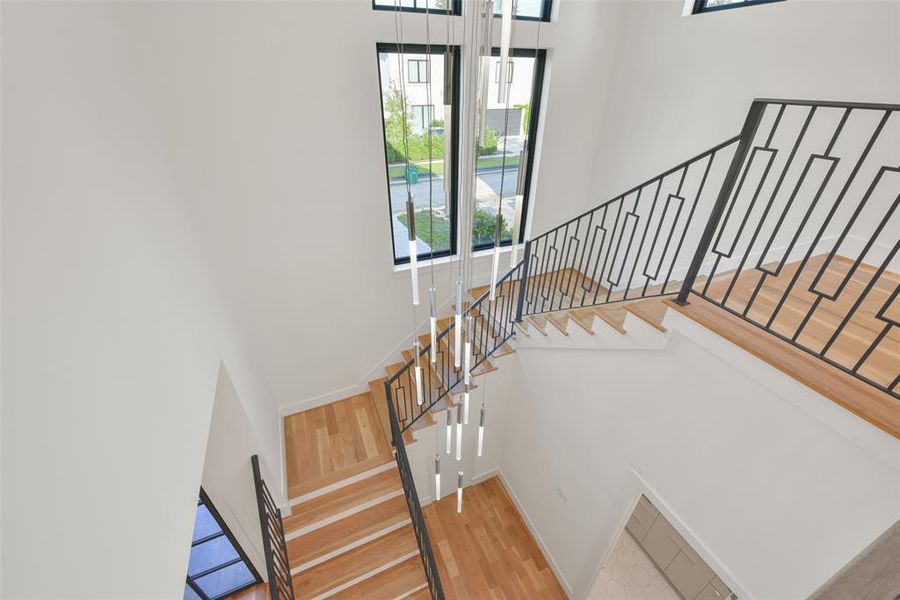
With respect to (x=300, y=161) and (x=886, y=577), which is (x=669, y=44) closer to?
(x=300, y=161)

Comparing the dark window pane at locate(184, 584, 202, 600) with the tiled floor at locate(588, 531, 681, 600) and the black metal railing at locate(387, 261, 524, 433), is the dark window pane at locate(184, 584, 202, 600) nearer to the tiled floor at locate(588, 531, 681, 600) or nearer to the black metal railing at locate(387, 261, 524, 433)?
the black metal railing at locate(387, 261, 524, 433)

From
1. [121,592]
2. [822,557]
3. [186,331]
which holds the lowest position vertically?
[822,557]

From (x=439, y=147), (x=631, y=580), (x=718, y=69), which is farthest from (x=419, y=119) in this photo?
(x=631, y=580)

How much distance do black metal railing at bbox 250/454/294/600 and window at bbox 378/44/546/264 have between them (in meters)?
2.46

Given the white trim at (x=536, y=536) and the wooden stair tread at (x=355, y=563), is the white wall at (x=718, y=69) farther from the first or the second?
the wooden stair tread at (x=355, y=563)

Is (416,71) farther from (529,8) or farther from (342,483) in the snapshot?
(342,483)

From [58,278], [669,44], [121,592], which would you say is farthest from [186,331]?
[669,44]

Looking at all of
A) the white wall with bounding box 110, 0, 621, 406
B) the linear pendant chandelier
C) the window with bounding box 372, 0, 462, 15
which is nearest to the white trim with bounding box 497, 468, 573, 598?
the linear pendant chandelier

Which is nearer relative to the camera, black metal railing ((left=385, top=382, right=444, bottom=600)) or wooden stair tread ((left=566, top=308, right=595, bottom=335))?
wooden stair tread ((left=566, top=308, right=595, bottom=335))

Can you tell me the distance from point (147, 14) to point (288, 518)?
4.28 metres

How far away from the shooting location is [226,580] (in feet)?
11.8

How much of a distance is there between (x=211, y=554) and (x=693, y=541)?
4.14 m

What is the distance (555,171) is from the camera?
4570mm

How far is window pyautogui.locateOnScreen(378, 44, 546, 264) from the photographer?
3.48m
